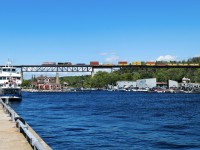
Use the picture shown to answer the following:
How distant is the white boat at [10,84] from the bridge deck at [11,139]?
186ft

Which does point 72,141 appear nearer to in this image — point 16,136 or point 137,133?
point 137,133

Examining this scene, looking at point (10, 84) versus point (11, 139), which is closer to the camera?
point (11, 139)

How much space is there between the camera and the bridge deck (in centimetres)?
1624

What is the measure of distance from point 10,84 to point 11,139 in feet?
215

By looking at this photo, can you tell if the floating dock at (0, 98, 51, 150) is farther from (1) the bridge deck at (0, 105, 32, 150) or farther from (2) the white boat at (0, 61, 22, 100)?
(2) the white boat at (0, 61, 22, 100)

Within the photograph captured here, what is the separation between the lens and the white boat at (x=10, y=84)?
80.4 m

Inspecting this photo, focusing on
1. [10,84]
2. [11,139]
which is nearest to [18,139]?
[11,139]

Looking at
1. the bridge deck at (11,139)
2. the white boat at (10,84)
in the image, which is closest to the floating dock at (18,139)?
the bridge deck at (11,139)

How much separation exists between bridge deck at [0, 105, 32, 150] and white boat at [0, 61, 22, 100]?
5673cm

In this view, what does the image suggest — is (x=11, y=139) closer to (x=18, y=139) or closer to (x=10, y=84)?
(x=18, y=139)

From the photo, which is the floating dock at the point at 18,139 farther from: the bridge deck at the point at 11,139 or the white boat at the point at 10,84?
the white boat at the point at 10,84

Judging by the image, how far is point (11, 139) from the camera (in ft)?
59.4

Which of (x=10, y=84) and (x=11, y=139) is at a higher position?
(x=10, y=84)

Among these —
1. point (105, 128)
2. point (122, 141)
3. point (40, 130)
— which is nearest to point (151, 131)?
point (105, 128)
